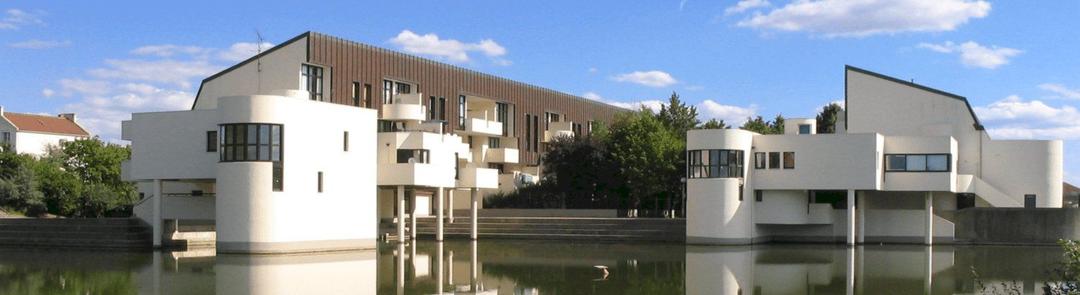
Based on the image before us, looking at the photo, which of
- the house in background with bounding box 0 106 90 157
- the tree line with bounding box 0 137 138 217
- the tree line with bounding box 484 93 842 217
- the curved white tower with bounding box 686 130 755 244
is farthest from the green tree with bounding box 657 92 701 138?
the house in background with bounding box 0 106 90 157

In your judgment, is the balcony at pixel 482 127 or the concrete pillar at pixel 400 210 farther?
the balcony at pixel 482 127

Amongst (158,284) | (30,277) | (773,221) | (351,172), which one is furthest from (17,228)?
(773,221)

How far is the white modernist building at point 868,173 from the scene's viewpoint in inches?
1881

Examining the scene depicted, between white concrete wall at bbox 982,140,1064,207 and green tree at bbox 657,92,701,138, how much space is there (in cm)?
1883

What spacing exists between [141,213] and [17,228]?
5587mm

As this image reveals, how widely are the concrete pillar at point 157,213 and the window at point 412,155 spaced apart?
34.6 feet

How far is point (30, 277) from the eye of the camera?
29.6 metres

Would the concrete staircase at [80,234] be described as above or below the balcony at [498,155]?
below

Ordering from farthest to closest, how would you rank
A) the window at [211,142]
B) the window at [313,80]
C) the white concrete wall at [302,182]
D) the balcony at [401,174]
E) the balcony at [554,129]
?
the balcony at [554,129] → the window at [313,80] → the balcony at [401,174] → the window at [211,142] → the white concrete wall at [302,182]

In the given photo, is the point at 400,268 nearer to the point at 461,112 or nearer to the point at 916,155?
the point at 916,155

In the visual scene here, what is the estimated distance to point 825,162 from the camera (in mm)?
48156

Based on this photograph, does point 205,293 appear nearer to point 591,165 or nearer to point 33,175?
point 591,165

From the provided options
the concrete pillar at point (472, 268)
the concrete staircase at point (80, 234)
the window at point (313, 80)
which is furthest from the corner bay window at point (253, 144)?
the window at point (313, 80)

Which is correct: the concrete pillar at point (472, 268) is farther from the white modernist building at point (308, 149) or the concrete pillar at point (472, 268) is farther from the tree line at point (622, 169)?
the tree line at point (622, 169)
